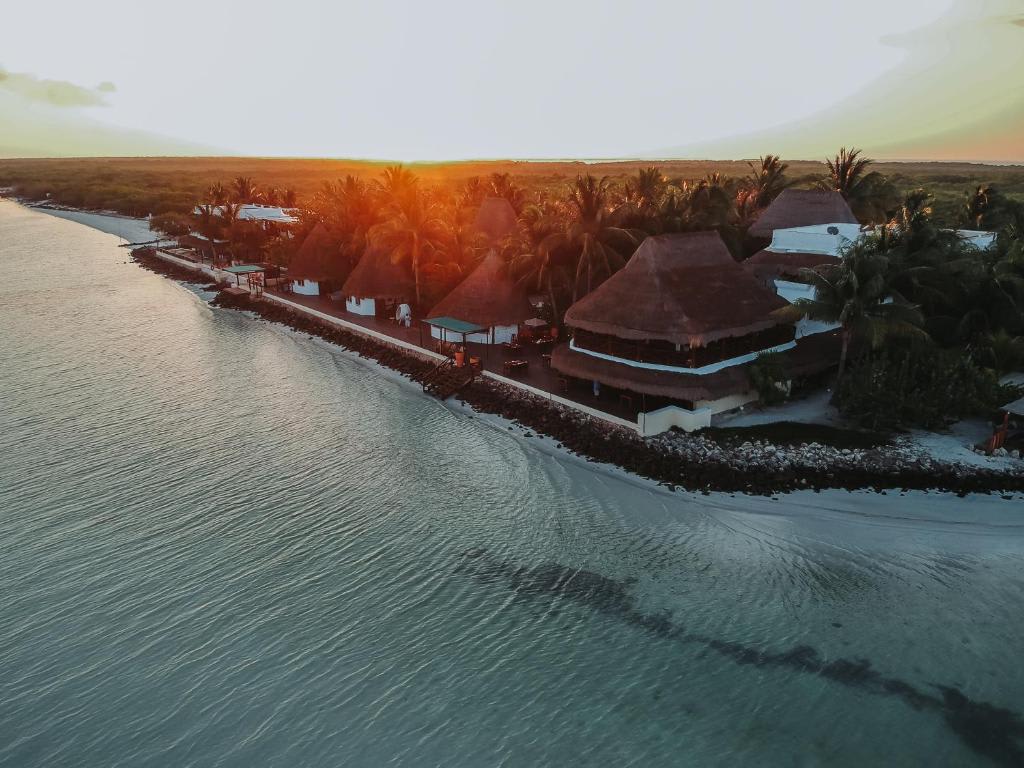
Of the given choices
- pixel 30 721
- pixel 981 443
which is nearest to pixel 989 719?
pixel 981 443

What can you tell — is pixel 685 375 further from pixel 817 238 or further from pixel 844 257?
pixel 817 238

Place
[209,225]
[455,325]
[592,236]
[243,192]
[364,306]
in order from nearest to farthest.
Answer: [592,236] < [455,325] < [364,306] < [209,225] < [243,192]

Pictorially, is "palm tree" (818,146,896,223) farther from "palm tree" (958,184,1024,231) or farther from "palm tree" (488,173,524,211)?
"palm tree" (488,173,524,211)

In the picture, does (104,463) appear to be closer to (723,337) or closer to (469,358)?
(469,358)

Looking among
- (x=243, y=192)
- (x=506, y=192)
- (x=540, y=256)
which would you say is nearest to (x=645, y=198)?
(x=540, y=256)

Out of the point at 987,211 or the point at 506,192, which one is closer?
the point at 987,211

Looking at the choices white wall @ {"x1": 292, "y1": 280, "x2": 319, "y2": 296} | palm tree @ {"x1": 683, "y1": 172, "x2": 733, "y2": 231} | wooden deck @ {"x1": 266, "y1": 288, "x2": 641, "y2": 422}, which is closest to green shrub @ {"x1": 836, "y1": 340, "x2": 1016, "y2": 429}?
wooden deck @ {"x1": 266, "y1": 288, "x2": 641, "y2": 422}

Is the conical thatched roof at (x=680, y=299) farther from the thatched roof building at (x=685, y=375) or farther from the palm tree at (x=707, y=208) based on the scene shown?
the palm tree at (x=707, y=208)

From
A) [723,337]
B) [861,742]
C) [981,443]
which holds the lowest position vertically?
[861,742]
